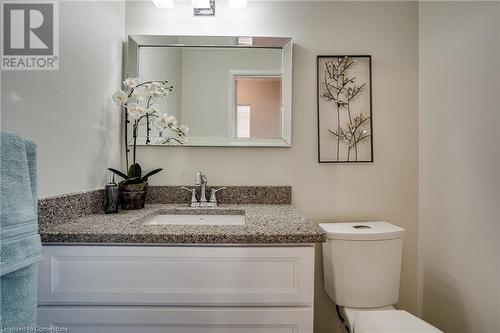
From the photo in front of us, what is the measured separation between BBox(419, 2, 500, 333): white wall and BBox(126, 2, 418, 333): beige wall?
75 mm

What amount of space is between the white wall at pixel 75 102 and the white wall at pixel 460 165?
169 centimetres

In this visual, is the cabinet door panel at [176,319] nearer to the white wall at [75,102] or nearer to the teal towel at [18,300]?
the teal towel at [18,300]

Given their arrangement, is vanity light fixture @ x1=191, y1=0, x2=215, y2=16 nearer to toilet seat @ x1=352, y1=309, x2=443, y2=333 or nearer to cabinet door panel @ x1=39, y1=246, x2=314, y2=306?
cabinet door panel @ x1=39, y1=246, x2=314, y2=306

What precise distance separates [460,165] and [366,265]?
2.06ft

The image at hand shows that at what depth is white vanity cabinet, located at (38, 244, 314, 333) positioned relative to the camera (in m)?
0.77

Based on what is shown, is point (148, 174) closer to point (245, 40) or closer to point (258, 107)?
point (258, 107)

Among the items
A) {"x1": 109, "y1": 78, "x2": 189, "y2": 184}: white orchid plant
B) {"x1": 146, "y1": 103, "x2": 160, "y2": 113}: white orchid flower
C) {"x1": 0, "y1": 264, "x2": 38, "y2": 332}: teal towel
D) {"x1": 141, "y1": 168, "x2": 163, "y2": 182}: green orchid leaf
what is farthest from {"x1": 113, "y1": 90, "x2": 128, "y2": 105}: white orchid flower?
{"x1": 0, "y1": 264, "x2": 38, "y2": 332}: teal towel

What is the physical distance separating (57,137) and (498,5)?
1.78 meters

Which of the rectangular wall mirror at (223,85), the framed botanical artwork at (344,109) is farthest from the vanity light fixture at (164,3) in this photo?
the framed botanical artwork at (344,109)

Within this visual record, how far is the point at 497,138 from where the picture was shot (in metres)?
0.92

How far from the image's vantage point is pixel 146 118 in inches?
51.4

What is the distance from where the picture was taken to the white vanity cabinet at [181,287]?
771 millimetres

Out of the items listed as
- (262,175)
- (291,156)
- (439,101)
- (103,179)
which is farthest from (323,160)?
(103,179)

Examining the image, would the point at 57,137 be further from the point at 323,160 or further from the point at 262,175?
the point at 323,160
